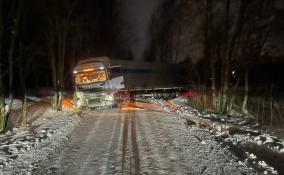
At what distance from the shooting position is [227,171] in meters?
10.7

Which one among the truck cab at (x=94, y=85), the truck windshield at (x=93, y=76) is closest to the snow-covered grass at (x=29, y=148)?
the truck cab at (x=94, y=85)

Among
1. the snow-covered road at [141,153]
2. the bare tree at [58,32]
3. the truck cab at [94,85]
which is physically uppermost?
the bare tree at [58,32]

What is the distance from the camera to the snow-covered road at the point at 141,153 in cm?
1094

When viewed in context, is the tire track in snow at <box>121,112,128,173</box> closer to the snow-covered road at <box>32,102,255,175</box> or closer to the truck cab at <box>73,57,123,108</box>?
the snow-covered road at <box>32,102,255,175</box>

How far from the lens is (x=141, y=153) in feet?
42.7

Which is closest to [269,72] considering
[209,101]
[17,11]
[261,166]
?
[209,101]

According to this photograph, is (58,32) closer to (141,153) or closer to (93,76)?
(93,76)

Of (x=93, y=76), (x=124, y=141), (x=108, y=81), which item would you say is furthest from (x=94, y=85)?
(x=124, y=141)

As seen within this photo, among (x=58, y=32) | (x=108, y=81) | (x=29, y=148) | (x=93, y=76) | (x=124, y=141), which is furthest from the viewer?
(x=58, y=32)

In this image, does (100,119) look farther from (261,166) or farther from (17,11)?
(261,166)

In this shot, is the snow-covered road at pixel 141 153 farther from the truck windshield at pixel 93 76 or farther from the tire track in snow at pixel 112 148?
the truck windshield at pixel 93 76

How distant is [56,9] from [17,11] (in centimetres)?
1193

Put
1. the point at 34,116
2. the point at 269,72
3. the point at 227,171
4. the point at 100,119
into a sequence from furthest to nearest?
the point at 269,72, the point at 34,116, the point at 100,119, the point at 227,171

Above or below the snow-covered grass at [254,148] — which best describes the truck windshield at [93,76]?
above
